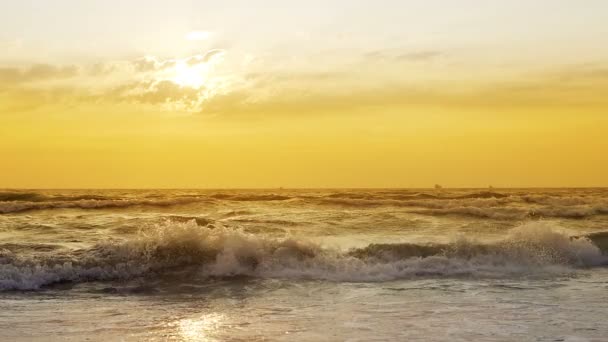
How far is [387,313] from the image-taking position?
10.5m

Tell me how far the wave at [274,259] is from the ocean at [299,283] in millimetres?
40

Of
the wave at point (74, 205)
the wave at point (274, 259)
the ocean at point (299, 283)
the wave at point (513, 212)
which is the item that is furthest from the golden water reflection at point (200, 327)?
the wave at point (74, 205)

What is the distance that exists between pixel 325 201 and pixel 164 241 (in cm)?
2255

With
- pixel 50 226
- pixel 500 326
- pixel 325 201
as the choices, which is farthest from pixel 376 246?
pixel 325 201

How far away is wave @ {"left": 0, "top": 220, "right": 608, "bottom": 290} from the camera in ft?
49.6

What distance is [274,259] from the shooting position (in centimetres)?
1634

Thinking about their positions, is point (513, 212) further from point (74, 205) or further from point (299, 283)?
point (74, 205)

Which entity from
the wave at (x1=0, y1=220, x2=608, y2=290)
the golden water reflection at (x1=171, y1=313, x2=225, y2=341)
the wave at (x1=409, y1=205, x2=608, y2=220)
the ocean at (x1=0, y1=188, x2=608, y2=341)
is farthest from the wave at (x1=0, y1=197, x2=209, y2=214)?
the golden water reflection at (x1=171, y1=313, x2=225, y2=341)

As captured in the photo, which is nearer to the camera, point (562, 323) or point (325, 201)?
point (562, 323)

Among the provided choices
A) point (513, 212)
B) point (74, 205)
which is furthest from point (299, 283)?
point (74, 205)

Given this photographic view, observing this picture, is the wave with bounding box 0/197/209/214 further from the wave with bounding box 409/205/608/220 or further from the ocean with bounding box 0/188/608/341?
the wave with bounding box 409/205/608/220

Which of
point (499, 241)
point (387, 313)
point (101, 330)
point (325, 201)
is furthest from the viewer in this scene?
point (325, 201)

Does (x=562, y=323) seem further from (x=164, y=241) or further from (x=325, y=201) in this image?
(x=325, y=201)

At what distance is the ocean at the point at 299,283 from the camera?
30.7ft
